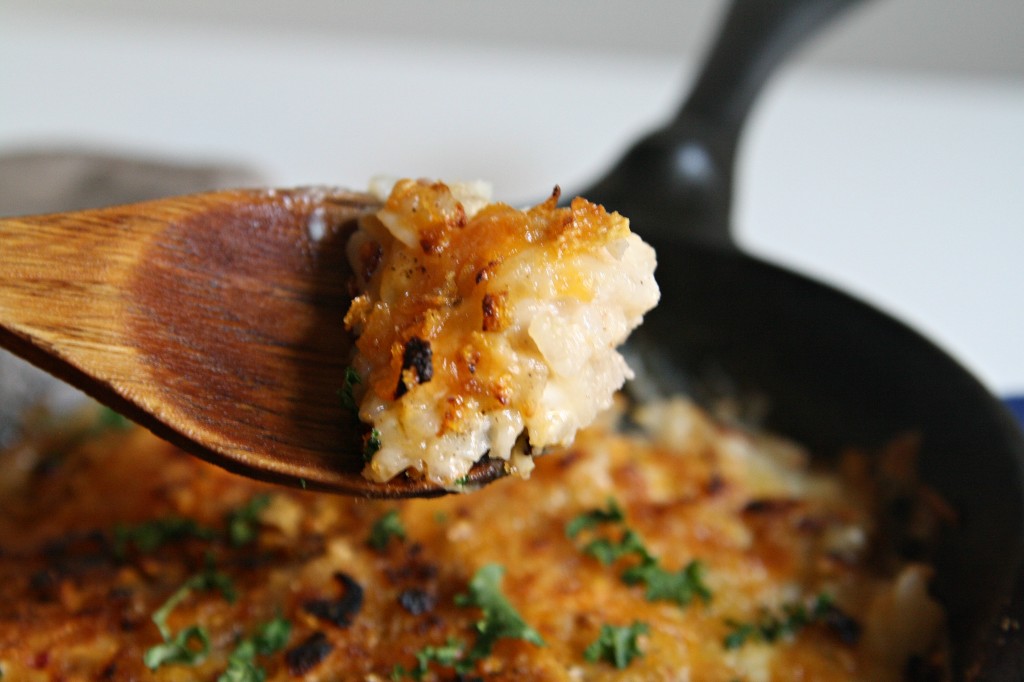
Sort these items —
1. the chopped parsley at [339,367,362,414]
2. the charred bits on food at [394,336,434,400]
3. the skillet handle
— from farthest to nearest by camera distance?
1. the skillet handle
2. the chopped parsley at [339,367,362,414]
3. the charred bits on food at [394,336,434,400]

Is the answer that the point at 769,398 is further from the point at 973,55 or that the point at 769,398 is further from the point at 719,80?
the point at 973,55

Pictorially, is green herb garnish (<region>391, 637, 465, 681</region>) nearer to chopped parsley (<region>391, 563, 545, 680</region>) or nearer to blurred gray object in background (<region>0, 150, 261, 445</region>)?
chopped parsley (<region>391, 563, 545, 680</region>)

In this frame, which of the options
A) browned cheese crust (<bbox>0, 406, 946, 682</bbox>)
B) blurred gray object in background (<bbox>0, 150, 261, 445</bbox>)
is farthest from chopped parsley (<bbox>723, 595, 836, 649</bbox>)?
blurred gray object in background (<bbox>0, 150, 261, 445</bbox>)

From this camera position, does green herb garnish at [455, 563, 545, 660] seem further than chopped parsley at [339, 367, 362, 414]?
Yes

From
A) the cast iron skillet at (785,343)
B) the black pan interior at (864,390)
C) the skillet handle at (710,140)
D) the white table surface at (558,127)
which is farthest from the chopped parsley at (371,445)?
the white table surface at (558,127)

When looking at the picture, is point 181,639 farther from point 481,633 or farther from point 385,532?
point 481,633
